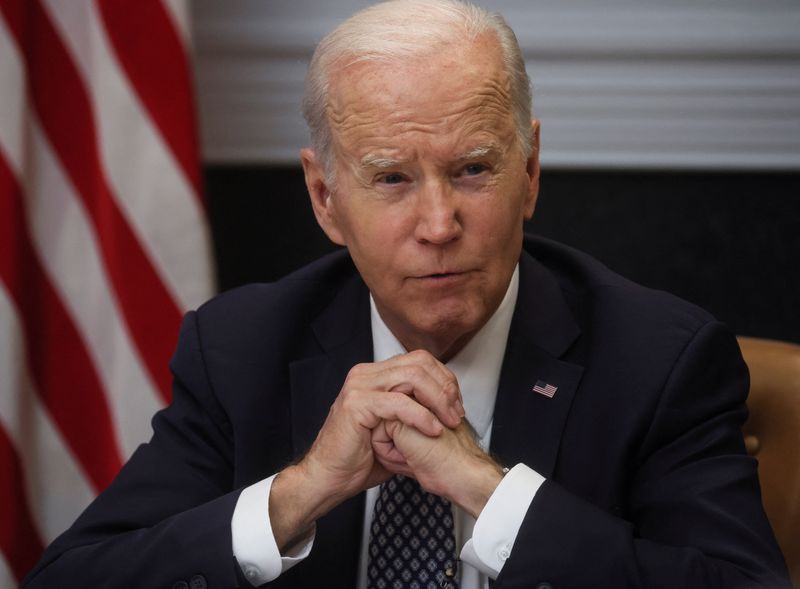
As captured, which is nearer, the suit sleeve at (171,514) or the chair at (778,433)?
the suit sleeve at (171,514)

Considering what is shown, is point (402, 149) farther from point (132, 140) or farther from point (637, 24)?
point (637, 24)

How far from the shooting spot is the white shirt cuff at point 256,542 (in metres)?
1.98

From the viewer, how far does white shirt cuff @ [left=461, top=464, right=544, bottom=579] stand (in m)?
1.90

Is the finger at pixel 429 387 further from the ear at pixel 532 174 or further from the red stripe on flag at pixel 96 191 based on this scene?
the red stripe on flag at pixel 96 191

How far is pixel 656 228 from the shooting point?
10.9 feet

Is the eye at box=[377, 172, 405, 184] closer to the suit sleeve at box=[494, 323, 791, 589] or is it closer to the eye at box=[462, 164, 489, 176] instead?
the eye at box=[462, 164, 489, 176]

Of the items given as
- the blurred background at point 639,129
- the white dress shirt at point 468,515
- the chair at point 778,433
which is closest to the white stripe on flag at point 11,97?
the blurred background at point 639,129

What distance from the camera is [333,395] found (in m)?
2.27

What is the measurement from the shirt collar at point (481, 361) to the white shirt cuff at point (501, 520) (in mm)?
300

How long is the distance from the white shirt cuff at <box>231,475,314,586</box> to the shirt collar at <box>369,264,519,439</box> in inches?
17.3

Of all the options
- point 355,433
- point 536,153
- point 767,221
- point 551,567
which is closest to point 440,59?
point 536,153

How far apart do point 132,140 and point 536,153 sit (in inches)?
48.2

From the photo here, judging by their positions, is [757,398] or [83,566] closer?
[83,566]

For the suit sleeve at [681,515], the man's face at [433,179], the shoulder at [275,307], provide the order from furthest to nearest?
1. the shoulder at [275,307]
2. the man's face at [433,179]
3. the suit sleeve at [681,515]
